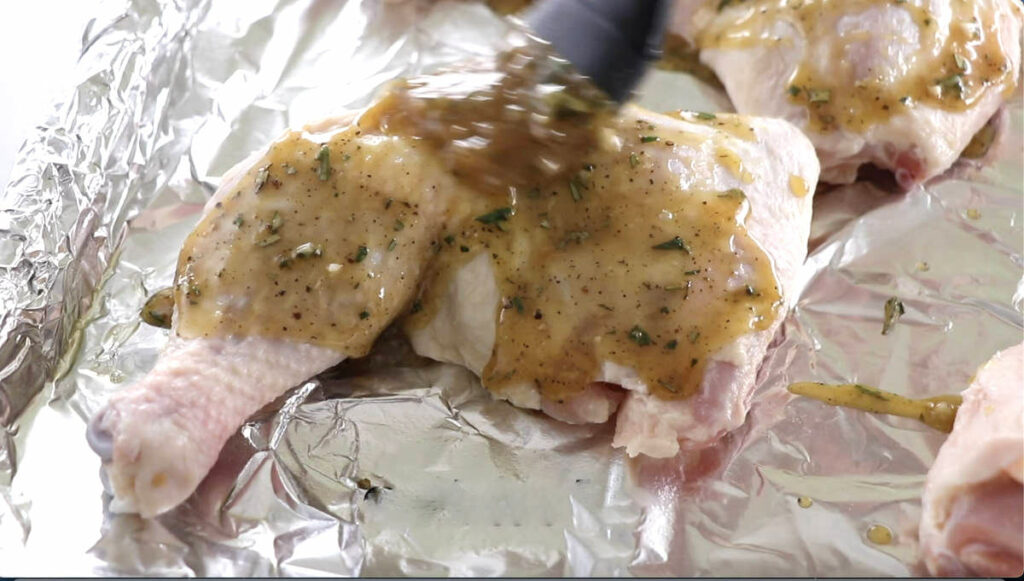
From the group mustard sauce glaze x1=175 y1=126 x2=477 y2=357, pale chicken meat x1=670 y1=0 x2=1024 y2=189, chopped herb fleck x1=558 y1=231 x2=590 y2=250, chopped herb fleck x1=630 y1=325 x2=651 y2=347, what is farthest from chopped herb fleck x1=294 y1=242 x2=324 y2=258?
pale chicken meat x1=670 y1=0 x2=1024 y2=189

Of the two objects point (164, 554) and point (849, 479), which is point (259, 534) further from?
point (849, 479)

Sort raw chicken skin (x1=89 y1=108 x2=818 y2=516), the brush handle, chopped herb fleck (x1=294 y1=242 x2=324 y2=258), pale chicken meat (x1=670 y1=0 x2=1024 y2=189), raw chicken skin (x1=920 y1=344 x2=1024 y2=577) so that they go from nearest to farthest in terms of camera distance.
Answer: raw chicken skin (x1=920 y1=344 x2=1024 y2=577), raw chicken skin (x1=89 y1=108 x2=818 y2=516), chopped herb fleck (x1=294 y1=242 x2=324 y2=258), the brush handle, pale chicken meat (x1=670 y1=0 x2=1024 y2=189)

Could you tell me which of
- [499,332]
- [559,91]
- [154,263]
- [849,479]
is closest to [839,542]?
[849,479]

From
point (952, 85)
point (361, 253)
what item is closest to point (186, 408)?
point (361, 253)

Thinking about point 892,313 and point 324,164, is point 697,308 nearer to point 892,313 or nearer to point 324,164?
point 892,313

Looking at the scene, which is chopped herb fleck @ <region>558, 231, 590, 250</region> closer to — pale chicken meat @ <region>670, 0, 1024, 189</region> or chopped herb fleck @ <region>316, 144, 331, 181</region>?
chopped herb fleck @ <region>316, 144, 331, 181</region>

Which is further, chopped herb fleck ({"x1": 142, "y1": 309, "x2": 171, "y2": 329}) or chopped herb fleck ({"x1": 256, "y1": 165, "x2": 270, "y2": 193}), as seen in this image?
chopped herb fleck ({"x1": 142, "y1": 309, "x2": 171, "y2": 329})
